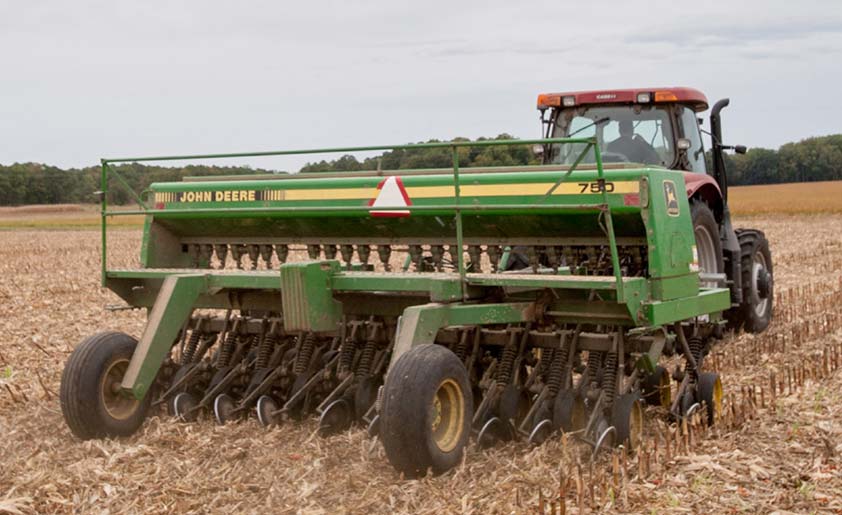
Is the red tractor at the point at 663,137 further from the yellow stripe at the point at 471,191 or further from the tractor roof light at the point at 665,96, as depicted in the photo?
the yellow stripe at the point at 471,191

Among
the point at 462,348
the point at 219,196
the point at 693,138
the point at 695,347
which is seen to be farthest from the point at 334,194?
the point at 693,138

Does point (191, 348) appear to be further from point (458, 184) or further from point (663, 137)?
point (663, 137)

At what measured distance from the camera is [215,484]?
16.6ft

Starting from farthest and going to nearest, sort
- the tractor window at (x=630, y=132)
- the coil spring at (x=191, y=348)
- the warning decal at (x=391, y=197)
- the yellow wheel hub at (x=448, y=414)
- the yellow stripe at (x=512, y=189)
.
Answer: the tractor window at (x=630, y=132), the coil spring at (x=191, y=348), the warning decal at (x=391, y=197), the yellow stripe at (x=512, y=189), the yellow wheel hub at (x=448, y=414)

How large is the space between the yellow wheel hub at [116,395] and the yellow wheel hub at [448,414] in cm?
197

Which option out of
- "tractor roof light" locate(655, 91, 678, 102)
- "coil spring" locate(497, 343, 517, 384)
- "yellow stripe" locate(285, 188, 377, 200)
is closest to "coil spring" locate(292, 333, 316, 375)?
"yellow stripe" locate(285, 188, 377, 200)

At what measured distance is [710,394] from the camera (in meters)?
6.28

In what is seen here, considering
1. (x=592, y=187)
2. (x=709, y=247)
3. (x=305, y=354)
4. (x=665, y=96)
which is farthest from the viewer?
(x=665, y=96)

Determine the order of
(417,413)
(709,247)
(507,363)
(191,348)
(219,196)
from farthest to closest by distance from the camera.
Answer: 1. (709,247)
2. (191,348)
3. (219,196)
4. (507,363)
5. (417,413)

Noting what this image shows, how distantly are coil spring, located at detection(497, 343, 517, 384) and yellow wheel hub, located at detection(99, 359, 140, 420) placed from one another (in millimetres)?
2124

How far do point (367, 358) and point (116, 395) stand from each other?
149 centimetres

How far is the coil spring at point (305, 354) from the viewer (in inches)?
263

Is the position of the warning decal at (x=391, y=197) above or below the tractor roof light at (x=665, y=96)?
below

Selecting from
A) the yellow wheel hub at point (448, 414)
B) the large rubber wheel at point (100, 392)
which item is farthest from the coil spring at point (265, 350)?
the yellow wheel hub at point (448, 414)
